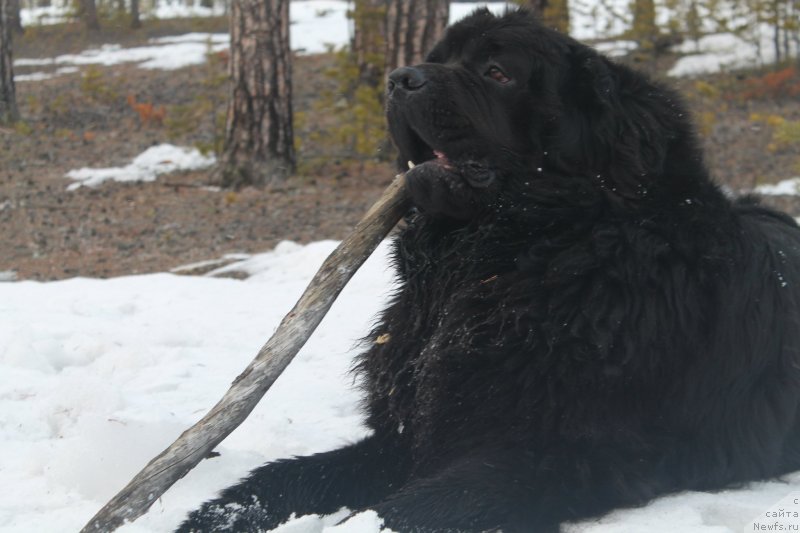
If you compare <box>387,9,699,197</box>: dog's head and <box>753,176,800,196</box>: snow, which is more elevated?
<box>387,9,699,197</box>: dog's head

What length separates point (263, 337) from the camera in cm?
529

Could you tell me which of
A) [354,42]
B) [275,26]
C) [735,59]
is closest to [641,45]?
[735,59]

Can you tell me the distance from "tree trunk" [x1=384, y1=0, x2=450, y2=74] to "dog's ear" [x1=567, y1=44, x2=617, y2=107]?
18.3 ft

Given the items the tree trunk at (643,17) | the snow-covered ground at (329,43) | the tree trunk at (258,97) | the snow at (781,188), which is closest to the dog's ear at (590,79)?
the snow at (781,188)

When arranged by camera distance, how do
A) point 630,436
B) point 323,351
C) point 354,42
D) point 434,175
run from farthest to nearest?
point 354,42
point 323,351
point 434,175
point 630,436

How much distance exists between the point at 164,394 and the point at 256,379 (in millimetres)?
1434

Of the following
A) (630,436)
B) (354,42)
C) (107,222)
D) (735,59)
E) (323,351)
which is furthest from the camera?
(735,59)

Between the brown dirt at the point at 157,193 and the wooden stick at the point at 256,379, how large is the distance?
7.74 feet

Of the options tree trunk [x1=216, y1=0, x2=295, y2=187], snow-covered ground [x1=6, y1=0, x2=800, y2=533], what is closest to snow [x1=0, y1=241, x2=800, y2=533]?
snow-covered ground [x1=6, y1=0, x2=800, y2=533]

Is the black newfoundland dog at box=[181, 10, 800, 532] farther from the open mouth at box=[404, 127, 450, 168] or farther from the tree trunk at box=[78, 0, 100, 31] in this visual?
the tree trunk at box=[78, 0, 100, 31]

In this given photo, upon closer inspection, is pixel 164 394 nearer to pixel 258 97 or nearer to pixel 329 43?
pixel 258 97

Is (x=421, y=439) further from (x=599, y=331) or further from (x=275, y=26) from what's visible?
(x=275, y=26)

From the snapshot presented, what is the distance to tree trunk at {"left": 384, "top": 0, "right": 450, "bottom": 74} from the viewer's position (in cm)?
869

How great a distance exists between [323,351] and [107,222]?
14.9ft
